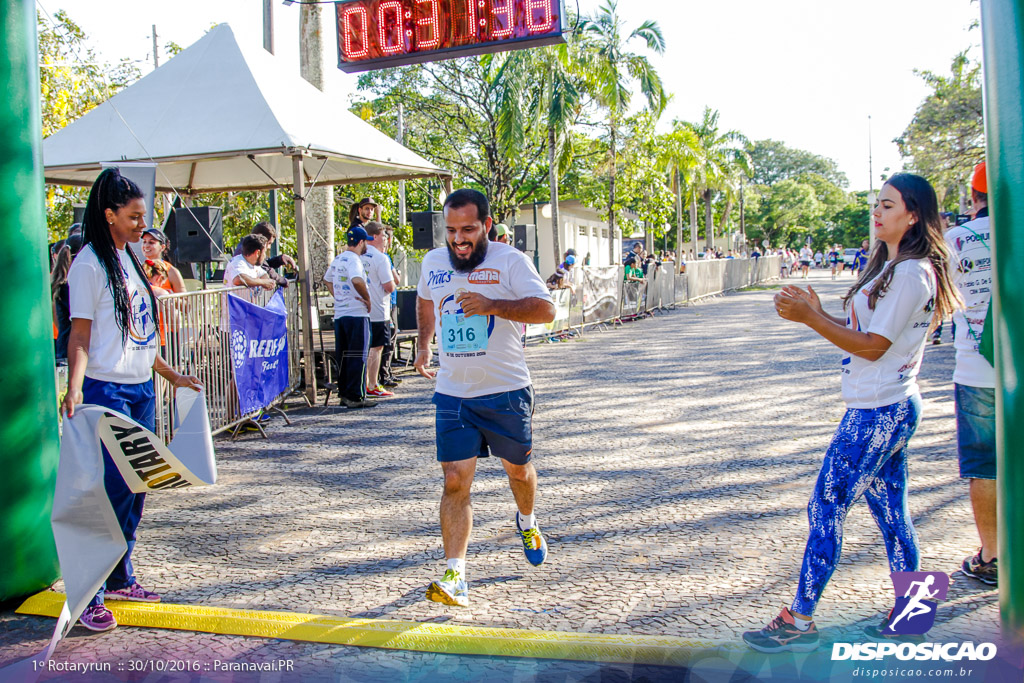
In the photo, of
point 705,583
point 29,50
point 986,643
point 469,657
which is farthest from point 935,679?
point 29,50

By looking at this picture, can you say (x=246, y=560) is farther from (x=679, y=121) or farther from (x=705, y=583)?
(x=679, y=121)

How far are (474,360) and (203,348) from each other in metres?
4.21

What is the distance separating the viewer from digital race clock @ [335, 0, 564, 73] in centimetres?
798

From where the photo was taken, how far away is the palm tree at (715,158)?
182 feet

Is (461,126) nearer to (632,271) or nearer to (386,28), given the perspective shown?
(632,271)

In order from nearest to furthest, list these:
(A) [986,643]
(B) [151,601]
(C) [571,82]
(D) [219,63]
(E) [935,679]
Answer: (E) [935,679]
(A) [986,643]
(B) [151,601]
(D) [219,63]
(C) [571,82]

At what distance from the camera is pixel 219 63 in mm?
10258

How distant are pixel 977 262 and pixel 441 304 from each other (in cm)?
266

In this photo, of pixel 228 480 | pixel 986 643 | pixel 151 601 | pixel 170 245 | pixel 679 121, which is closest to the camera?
pixel 986 643

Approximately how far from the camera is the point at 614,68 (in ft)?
89.2

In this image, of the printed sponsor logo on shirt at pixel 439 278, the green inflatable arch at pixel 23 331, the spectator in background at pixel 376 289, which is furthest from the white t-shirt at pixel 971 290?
the spectator in background at pixel 376 289

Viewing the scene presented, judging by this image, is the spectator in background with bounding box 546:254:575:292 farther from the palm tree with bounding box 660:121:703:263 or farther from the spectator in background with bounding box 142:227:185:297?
the palm tree with bounding box 660:121:703:263

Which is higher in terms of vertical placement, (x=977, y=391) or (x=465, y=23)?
(x=465, y=23)

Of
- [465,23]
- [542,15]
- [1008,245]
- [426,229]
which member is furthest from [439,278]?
[426,229]
